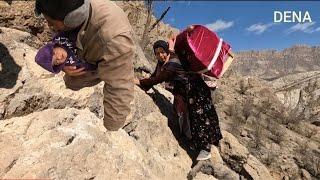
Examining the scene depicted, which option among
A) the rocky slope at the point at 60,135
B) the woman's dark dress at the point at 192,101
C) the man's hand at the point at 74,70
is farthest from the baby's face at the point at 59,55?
the woman's dark dress at the point at 192,101

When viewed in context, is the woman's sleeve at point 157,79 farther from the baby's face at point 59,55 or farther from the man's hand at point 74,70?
the baby's face at point 59,55

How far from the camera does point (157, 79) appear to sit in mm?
5195

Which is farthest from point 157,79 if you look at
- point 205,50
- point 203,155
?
point 203,155

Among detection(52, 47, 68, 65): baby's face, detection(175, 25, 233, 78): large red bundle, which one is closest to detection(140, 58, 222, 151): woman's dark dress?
detection(175, 25, 233, 78): large red bundle

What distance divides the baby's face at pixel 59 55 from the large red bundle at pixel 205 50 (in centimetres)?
205

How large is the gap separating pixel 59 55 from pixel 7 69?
42.8 inches

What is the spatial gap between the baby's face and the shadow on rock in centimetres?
95

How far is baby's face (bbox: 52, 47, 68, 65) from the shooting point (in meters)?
2.82

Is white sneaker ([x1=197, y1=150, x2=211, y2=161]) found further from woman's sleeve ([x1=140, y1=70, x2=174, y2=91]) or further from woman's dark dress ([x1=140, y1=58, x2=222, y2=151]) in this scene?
woman's sleeve ([x1=140, y1=70, x2=174, y2=91])

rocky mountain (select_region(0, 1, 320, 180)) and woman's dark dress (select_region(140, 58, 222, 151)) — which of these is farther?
woman's dark dress (select_region(140, 58, 222, 151))

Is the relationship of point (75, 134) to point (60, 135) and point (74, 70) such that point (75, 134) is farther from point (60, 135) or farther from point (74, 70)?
point (74, 70)

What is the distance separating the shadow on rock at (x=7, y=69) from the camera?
3659mm

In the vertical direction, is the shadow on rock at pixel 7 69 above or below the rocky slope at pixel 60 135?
above

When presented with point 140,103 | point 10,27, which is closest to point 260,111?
point 140,103
